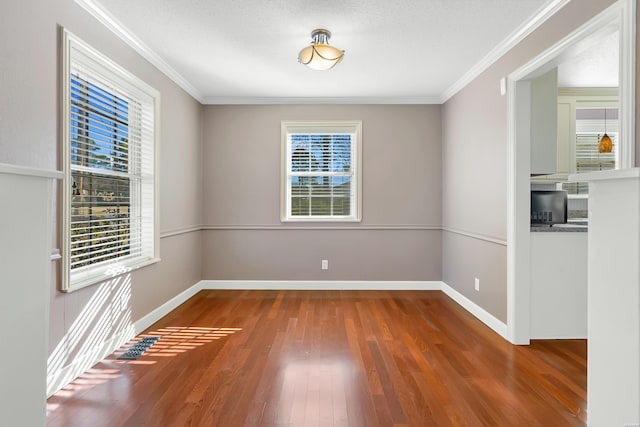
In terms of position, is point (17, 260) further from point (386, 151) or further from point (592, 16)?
point (386, 151)

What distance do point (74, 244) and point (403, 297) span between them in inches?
135

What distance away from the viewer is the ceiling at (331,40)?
7.98 feet

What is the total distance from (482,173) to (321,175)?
2.03 meters

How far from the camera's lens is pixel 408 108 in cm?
457

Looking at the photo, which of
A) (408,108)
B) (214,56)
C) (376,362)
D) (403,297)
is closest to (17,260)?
(376,362)

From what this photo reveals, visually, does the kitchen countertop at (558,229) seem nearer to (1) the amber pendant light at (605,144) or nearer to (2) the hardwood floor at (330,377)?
(2) the hardwood floor at (330,377)

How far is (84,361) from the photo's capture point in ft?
7.61

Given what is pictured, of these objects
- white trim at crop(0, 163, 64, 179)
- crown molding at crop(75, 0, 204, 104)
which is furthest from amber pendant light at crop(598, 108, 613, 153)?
white trim at crop(0, 163, 64, 179)

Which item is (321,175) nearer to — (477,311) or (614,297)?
(477,311)

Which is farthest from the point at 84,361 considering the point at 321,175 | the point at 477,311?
the point at 477,311

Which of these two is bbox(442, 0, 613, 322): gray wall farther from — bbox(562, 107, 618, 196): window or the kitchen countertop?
bbox(562, 107, 618, 196): window

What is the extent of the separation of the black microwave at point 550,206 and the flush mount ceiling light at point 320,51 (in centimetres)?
221

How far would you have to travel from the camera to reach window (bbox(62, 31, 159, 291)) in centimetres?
225

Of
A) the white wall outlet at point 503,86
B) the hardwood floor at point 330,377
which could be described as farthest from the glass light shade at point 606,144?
the hardwood floor at point 330,377
